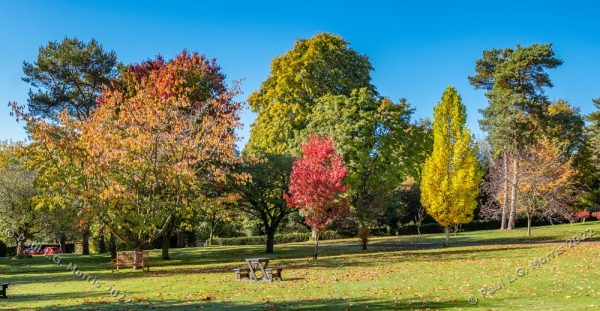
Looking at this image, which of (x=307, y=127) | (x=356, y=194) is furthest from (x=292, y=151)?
(x=356, y=194)

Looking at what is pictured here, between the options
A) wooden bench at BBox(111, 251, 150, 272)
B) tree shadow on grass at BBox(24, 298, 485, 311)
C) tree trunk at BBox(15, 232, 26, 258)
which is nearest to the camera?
tree shadow on grass at BBox(24, 298, 485, 311)

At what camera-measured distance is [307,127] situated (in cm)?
4091

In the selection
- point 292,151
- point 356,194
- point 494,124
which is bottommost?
point 356,194

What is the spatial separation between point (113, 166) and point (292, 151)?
17304 mm

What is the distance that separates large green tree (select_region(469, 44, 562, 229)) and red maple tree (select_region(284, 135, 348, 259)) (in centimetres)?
2574

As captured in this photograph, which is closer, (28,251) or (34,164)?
(34,164)

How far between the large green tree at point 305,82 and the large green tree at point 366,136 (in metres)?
2.65

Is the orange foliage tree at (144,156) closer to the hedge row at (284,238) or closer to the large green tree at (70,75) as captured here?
the large green tree at (70,75)

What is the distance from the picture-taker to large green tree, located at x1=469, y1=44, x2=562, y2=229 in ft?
156

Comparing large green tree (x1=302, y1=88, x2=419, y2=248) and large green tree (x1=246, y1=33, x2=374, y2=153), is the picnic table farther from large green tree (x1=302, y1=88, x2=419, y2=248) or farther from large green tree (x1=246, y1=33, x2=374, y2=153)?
large green tree (x1=246, y1=33, x2=374, y2=153)

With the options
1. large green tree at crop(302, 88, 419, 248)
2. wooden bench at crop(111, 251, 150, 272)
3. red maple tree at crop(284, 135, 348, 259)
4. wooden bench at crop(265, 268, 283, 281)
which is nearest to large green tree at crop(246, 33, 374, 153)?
large green tree at crop(302, 88, 419, 248)

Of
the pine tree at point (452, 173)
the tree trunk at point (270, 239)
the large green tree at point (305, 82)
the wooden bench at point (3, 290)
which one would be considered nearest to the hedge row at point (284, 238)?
the large green tree at point (305, 82)

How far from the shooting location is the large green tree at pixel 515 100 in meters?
47.5

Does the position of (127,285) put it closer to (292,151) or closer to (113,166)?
(113,166)
